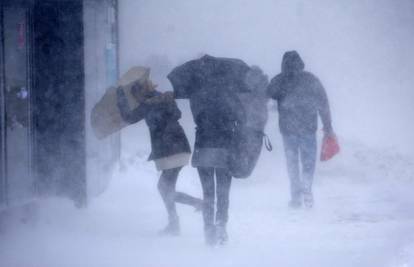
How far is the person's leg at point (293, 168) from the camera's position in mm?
6645

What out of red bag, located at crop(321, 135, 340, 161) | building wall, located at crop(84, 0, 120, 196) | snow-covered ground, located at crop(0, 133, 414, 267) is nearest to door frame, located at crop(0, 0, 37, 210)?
snow-covered ground, located at crop(0, 133, 414, 267)

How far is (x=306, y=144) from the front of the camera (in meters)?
6.77

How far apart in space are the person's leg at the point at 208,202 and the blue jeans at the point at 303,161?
2.00 metres

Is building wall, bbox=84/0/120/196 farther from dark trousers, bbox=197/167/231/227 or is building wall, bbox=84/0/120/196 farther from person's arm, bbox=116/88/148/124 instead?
dark trousers, bbox=197/167/231/227

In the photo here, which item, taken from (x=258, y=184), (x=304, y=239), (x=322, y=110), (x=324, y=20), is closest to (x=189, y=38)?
(x=324, y=20)

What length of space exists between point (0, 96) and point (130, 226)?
6.34 feet

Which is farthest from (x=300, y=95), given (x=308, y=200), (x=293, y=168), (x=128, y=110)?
(x=128, y=110)

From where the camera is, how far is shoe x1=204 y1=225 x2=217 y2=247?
4867 millimetres

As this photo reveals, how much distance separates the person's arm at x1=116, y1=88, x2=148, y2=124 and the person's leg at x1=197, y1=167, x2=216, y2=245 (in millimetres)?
825

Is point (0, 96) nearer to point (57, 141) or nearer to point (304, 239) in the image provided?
point (57, 141)

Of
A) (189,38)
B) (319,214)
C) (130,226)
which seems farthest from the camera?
(189,38)

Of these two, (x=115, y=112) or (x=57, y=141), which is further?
(x=57, y=141)

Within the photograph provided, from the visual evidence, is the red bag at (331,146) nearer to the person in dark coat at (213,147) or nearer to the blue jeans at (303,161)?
the blue jeans at (303,161)

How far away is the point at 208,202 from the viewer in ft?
16.3
